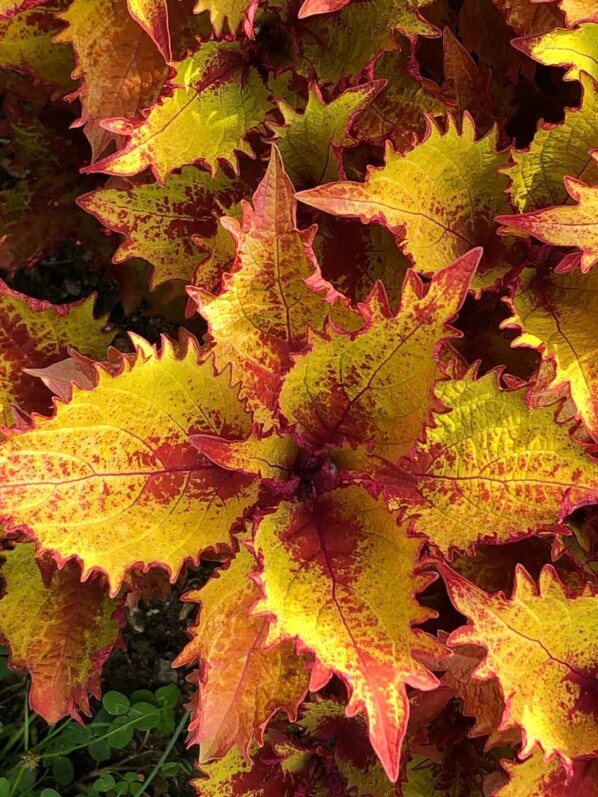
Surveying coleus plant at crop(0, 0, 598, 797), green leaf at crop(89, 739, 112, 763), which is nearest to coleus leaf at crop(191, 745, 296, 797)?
coleus plant at crop(0, 0, 598, 797)

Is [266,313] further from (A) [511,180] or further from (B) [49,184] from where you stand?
(B) [49,184]

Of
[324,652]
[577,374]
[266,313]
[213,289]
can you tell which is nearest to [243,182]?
[213,289]

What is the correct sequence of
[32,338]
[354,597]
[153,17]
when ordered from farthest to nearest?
[32,338], [153,17], [354,597]

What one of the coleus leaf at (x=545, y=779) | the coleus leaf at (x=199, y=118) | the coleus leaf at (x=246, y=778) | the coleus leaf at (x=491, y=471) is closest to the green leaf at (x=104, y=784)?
the coleus leaf at (x=246, y=778)

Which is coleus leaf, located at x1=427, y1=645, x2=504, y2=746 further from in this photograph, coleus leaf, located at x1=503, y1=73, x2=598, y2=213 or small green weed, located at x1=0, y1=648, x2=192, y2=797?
small green weed, located at x1=0, y1=648, x2=192, y2=797

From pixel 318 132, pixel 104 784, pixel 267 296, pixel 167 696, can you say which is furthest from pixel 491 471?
pixel 104 784

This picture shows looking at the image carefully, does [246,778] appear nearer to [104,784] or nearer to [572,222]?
[104,784]
